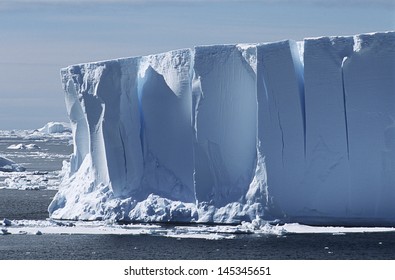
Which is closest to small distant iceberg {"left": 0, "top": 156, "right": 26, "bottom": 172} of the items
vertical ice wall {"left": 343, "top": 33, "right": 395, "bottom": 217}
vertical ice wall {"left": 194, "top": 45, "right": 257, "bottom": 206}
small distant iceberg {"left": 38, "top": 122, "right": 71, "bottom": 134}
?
vertical ice wall {"left": 194, "top": 45, "right": 257, "bottom": 206}

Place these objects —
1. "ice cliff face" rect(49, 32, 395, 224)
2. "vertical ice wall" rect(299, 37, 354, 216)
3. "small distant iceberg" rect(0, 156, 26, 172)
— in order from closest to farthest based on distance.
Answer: "ice cliff face" rect(49, 32, 395, 224)
"vertical ice wall" rect(299, 37, 354, 216)
"small distant iceberg" rect(0, 156, 26, 172)

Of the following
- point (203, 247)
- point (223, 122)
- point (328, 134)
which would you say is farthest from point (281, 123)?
point (203, 247)

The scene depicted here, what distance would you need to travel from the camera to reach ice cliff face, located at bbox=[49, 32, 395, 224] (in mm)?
18312

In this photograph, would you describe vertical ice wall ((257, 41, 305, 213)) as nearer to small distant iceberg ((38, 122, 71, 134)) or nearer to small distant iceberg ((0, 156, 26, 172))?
small distant iceberg ((0, 156, 26, 172))

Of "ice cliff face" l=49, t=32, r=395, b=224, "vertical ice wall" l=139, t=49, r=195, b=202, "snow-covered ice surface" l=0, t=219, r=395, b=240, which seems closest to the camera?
"snow-covered ice surface" l=0, t=219, r=395, b=240

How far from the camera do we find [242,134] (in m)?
19.5

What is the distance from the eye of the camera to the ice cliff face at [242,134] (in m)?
18.3

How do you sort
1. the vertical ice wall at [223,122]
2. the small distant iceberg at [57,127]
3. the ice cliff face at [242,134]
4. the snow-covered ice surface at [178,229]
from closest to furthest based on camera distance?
1. the snow-covered ice surface at [178,229]
2. the ice cliff face at [242,134]
3. the vertical ice wall at [223,122]
4. the small distant iceberg at [57,127]

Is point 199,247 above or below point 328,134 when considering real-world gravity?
below

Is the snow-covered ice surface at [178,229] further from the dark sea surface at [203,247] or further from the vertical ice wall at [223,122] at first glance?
the vertical ice wall at [223,122]

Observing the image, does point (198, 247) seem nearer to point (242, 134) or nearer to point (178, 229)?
point (178, 229)

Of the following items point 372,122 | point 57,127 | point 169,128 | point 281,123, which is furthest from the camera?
point 57,127

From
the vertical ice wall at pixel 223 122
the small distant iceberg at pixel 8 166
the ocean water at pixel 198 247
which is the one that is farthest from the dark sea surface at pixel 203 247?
the small distant iceberg at pixel 8 166

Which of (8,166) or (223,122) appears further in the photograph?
(8,166)
